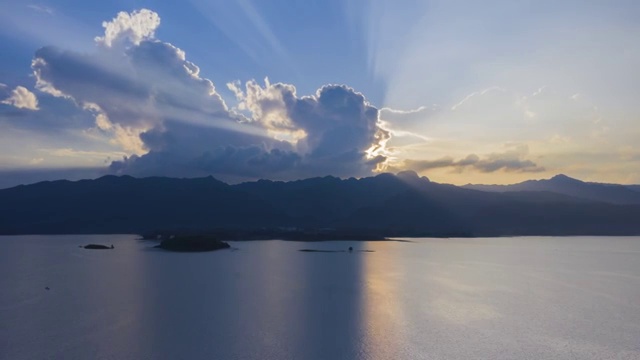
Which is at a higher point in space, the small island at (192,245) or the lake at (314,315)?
the small island at (192,245)

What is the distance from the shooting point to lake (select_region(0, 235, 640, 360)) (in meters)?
37.2

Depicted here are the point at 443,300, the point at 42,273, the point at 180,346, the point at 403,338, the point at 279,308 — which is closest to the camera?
the point at 180,346

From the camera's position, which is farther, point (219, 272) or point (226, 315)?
point (219, 272)

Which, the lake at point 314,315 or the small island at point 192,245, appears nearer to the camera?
the lake at point 314,315

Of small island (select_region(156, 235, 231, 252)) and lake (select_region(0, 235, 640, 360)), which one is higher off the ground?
small island (select_region(156, 235, 231, 252))

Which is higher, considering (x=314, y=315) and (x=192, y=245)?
(x=192, y=245)

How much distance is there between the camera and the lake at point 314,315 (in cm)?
3725

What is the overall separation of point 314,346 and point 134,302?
90.2 feet

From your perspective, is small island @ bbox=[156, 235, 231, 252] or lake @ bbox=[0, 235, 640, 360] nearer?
lake @ bbox=[0, 235, 640, 360]

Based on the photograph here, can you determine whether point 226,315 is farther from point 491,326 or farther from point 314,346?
point 491,326

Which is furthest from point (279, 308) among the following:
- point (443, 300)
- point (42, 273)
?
point (42, 273)

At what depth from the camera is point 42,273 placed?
285 ft

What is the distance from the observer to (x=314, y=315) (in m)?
49.8

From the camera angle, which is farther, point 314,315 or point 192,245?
point 192,245
